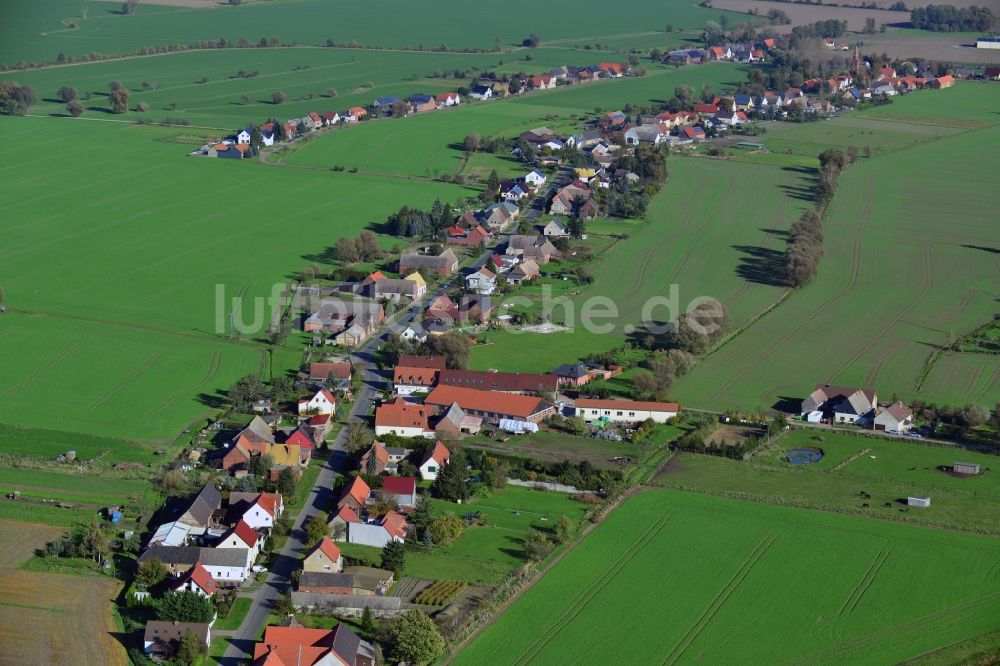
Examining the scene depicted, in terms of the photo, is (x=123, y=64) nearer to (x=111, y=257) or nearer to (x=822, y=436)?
(x=111, y=257)

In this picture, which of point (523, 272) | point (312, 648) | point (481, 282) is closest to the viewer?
point (312, 648)

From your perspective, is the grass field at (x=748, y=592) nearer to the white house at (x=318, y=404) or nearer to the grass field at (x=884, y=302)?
the grass field at (x=884, y=302)

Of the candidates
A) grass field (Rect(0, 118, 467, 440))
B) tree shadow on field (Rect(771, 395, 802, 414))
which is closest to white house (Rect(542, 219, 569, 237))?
grass field (Rect(0, 118, 467, 440))

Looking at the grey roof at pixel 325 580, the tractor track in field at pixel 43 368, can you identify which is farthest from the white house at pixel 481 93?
the grey roof at pixel 325 580

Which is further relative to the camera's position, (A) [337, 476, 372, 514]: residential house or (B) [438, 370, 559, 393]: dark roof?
(B) [438, 370, 559, 393]: dark roof

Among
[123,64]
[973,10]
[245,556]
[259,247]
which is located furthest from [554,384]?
[973,10]

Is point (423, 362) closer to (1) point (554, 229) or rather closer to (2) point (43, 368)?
(2) point (43, 368)

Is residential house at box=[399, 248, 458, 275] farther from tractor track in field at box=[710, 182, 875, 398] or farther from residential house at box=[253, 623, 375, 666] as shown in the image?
residential house at box=[253, 623, 375, 666]

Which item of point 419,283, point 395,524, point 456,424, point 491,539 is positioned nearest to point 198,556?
point 395,524
